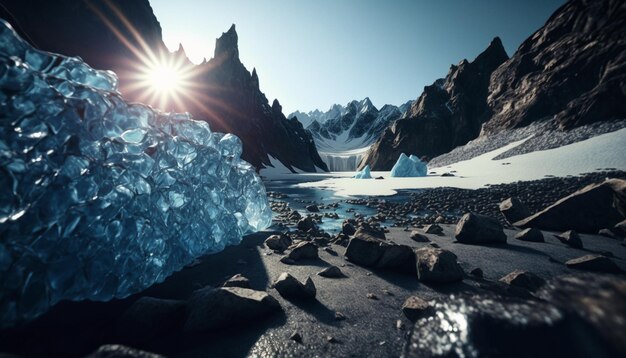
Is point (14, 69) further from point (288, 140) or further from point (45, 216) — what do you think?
point (288, 140)

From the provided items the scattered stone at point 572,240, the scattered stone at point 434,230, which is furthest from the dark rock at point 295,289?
the scattered stone at point 572,240

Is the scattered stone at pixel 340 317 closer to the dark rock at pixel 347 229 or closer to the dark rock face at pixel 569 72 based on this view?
the dark rock at pixel 347 229

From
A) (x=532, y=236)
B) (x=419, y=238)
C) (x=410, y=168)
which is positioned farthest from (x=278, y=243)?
(x=410, y=168)

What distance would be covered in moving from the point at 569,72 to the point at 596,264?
44.3m

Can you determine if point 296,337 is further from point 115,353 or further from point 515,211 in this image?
point 515,211

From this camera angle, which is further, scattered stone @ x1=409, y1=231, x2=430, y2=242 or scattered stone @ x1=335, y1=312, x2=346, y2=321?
scattered stone @ x1=409, y1=231, x2=430, y2=242

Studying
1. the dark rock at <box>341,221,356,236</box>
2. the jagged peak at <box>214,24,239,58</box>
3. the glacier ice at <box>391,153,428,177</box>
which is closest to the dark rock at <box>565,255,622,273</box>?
the dark rock at <box>341,221,356,236</box>

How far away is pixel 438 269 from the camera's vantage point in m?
3.53

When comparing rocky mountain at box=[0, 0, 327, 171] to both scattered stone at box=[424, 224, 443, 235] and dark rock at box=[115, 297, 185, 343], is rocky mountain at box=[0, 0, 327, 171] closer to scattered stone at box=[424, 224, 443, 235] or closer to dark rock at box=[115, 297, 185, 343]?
dark rock at box=[115, 297, 185, 343]

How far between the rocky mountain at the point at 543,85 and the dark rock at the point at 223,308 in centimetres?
3567

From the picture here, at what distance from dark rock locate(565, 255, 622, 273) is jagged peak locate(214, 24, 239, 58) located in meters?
75.2

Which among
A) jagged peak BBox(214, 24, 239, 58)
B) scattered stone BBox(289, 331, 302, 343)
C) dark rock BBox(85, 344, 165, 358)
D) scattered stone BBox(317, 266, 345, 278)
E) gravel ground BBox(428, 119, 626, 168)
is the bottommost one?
scattered stone BBox(289, 331, 302, 343)

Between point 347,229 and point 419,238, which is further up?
point 347,229

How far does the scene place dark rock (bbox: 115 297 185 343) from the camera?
2.37 meters
